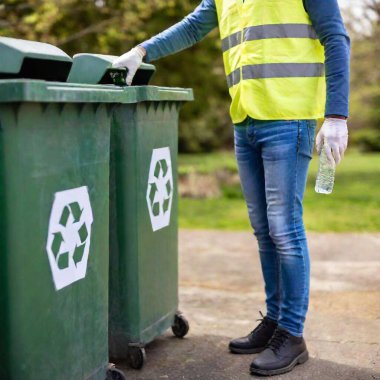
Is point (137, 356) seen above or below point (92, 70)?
below

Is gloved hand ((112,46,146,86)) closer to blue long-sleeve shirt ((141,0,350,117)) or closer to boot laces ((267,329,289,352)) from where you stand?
blue long-sleeve shirt ((141,0,350,117))

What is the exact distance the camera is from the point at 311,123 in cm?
324

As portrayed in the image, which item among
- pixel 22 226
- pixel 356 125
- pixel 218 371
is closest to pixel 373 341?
pixel 218 371

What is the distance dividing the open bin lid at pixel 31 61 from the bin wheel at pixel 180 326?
1511mm

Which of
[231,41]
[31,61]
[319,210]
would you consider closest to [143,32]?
[319,210]

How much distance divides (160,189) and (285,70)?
2.81 feet

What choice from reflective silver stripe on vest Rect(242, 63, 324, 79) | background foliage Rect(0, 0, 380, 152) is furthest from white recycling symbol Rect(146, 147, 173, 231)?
background foliage Rect(0, 0, 380, 152)

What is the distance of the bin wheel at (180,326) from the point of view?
12.5 feet

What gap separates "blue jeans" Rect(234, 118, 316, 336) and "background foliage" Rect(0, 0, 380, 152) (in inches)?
185

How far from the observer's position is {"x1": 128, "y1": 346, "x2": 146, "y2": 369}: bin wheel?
335cm

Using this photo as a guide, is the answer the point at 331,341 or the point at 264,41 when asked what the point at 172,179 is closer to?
the point at 264,41

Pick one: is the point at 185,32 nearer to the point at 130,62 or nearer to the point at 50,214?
the point at 130,62

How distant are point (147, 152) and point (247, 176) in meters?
0.51

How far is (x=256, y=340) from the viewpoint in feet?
11.7
